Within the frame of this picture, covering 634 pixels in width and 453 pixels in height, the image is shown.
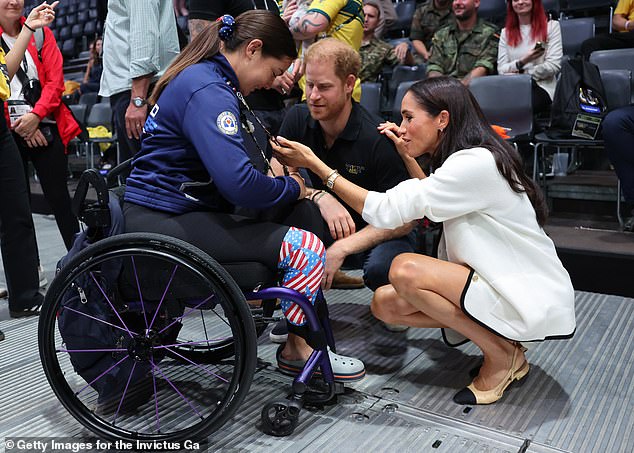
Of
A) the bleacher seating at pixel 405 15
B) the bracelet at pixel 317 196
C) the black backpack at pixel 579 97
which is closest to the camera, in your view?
the bracelet at pixel 317 196

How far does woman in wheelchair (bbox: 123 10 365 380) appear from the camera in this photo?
1.40m

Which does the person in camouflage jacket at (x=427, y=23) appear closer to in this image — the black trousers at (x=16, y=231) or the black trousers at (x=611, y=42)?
the black trousers at (x=611, y=42)

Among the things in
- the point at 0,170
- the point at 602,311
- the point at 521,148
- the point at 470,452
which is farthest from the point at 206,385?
the point at 521,148

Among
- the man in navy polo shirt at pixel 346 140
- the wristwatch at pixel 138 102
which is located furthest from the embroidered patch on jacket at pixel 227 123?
the wristwatch at pixel 138 102

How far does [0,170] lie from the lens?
7.45ft

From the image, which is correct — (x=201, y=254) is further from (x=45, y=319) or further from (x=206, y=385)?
(x=206, y=385)

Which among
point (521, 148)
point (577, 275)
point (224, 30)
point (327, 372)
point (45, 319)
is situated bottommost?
point (577, 275)

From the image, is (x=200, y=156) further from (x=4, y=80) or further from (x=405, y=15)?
(x=405, y=15)

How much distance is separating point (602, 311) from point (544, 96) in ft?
5.38

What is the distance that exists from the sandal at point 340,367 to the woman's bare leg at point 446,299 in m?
0.27

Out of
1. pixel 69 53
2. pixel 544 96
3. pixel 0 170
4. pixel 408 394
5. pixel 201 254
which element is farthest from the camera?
pixel 69 53

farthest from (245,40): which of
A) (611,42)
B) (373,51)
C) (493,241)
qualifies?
(611,42)

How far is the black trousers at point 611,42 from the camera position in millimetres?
3883

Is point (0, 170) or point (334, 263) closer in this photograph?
point (334, 263)
